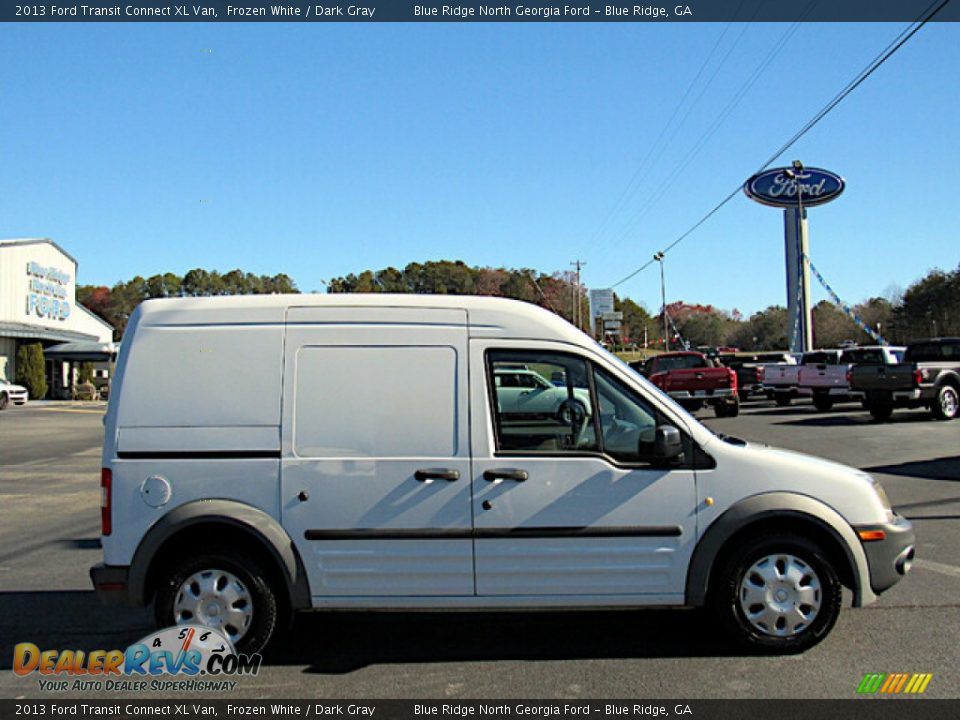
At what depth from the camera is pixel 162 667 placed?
5.04 metres

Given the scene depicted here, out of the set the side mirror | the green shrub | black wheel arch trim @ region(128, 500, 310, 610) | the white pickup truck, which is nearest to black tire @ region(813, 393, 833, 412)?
the white pickup truck

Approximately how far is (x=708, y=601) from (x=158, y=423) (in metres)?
3.37

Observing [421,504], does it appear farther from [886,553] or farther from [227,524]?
[886,553]

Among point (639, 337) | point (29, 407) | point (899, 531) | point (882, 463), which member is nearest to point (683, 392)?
point (882, 463)

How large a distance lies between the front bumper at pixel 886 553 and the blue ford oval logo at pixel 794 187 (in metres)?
46.5

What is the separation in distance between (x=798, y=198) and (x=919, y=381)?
29435 millimetres

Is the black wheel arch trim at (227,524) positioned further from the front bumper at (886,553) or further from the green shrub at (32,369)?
the green shrub at (32,369)

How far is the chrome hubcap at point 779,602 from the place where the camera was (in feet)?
16.5

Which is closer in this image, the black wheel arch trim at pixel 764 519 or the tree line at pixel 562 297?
the black wheel arch trim at pixel 764 519

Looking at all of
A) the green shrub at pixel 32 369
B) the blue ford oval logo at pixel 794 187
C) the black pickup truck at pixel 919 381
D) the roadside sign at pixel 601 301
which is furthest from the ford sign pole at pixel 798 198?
the green shrub at pixel 32 369

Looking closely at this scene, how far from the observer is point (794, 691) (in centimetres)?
452

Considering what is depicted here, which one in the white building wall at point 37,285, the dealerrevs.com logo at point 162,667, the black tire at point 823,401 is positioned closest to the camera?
the dealerrevs.com logo at point 162,667

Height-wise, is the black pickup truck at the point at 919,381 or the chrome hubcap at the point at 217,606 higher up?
the black pickup truck at the point at 919,381

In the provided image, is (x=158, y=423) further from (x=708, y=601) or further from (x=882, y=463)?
(x=882, y=463)
